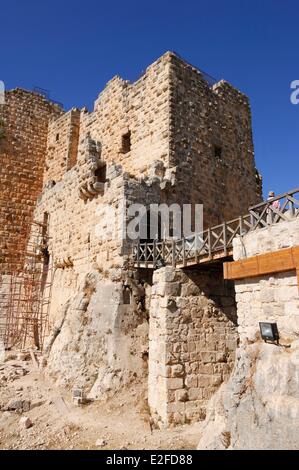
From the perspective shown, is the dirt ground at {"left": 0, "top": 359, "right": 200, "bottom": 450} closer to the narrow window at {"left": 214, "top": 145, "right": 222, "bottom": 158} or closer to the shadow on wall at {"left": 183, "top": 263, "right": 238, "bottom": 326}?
the shadow on wall at {"left": 183, "top": 263, "right": 238, "bottom": 326}

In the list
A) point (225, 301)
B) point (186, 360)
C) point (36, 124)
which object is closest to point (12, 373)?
point (186, 360)

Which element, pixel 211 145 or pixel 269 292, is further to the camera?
pixel 211 145

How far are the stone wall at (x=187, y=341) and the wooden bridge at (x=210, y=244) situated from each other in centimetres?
53

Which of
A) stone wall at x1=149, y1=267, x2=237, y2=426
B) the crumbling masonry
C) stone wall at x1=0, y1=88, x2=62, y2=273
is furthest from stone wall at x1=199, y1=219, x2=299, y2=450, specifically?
stone wall at x1=0, y1=88, x2=62, y2=273

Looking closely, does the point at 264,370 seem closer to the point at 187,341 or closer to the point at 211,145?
the point at 187,341

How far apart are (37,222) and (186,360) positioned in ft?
35.6

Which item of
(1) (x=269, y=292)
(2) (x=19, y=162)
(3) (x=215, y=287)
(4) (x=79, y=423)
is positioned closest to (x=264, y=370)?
(1) (x=269, y=292)

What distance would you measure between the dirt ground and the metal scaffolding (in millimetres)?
5399

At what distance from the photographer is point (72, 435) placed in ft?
25.5

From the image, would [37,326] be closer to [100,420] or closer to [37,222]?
[37,222]

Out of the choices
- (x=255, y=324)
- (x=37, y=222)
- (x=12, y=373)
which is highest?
(x=37, y=222)

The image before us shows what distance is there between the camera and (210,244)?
7992 millimetres

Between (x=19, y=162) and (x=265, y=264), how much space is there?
53.4ft

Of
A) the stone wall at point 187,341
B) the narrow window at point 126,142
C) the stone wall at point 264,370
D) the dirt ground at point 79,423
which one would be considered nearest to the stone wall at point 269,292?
the stone wall at point 264,370
